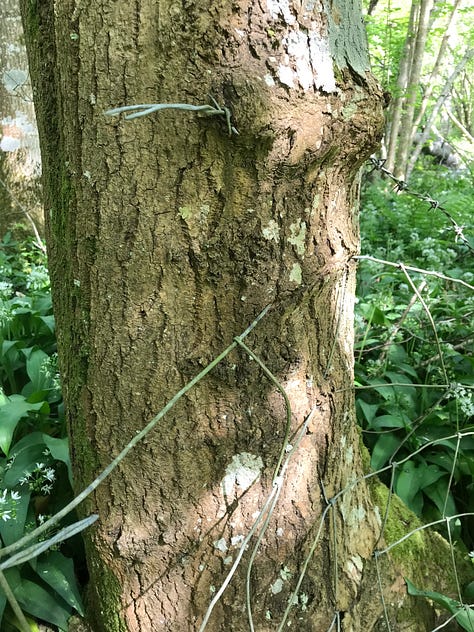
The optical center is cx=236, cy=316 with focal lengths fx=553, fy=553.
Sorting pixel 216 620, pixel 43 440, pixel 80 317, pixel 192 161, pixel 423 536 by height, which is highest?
pixel 192 161

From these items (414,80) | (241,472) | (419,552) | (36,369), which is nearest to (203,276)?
(241,472)

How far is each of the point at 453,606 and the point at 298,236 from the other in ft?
4.31

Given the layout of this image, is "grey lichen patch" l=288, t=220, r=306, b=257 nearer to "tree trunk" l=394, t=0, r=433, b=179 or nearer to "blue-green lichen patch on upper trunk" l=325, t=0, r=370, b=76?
"blue-green lichen patch on upper trunk" l=325, t=0, r=370, b=76

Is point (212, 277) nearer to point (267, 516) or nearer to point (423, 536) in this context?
point (267, 516)

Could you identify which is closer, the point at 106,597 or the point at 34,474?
the point at 106,597

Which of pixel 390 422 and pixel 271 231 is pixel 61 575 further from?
pixel 390 422

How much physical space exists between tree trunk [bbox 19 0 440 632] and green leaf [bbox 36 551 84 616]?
10 cm

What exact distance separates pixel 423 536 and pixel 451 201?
4126 mm

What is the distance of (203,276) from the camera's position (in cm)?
124

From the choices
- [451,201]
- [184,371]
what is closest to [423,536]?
[184,371]

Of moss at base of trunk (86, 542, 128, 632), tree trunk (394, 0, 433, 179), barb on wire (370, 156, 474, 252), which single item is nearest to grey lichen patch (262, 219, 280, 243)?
barb on wire (370, 156, 474, 252)

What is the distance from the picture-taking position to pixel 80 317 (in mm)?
1346

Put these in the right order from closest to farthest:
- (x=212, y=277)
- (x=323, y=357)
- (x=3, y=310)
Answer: (x=212, y=277) < (x=323, y=357) < (x=3, y=310)

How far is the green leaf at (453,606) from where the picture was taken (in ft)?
5.63
